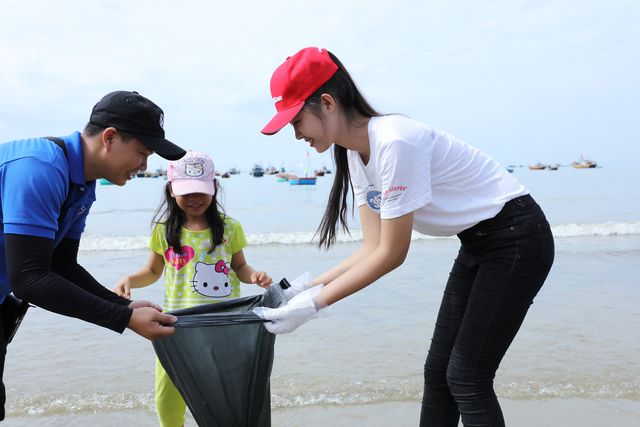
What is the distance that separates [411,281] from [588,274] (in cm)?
257

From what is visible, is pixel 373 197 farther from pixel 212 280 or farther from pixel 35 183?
pixel 35 183

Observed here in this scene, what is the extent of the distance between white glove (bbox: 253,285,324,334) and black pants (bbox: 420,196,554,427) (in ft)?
1.86

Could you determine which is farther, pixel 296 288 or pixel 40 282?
pixel 296 288

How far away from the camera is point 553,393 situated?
3.67 metres

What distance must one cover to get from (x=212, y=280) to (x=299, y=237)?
9.38 metres

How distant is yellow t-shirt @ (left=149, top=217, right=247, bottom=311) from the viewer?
2.87m

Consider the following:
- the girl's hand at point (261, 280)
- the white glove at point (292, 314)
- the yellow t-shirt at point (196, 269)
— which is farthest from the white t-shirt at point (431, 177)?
the yellow t-shirt at point (196, 269)

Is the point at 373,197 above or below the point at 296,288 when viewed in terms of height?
above

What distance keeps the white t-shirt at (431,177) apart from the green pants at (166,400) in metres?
1.41

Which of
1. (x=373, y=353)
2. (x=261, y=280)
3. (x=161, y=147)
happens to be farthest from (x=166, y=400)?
(x=373, y=353)

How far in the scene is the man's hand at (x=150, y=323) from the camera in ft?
6.18

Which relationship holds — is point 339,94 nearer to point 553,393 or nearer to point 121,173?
point 121,173

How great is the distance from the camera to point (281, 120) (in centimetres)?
191

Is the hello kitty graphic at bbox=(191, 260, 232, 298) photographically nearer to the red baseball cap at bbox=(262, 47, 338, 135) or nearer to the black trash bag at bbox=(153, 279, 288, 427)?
the black trash bag at bbox=(153, 279, 288, 427)
